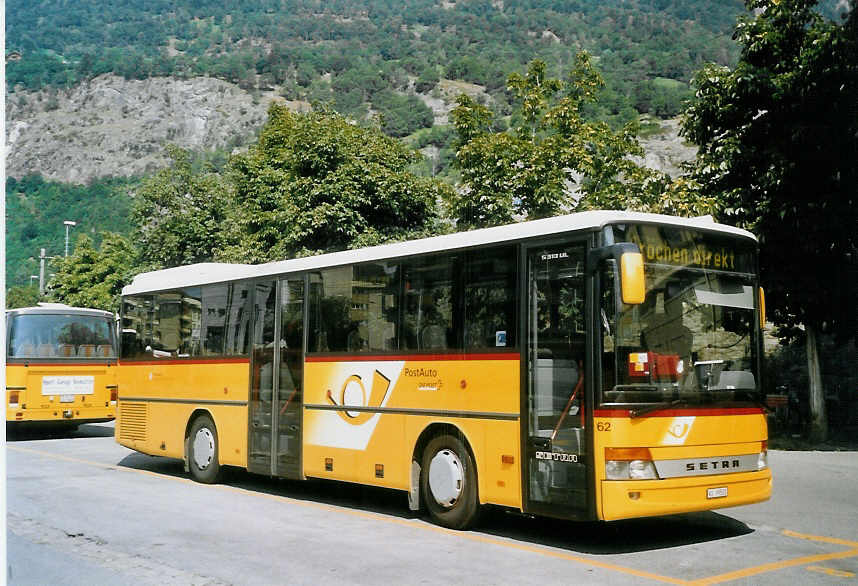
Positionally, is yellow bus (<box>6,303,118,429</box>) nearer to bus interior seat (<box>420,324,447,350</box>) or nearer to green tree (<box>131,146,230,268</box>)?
green tree (<box>131,146,230,268</box>)

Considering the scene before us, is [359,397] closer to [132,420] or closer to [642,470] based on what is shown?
[642,470]

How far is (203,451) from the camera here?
13422 millimetres

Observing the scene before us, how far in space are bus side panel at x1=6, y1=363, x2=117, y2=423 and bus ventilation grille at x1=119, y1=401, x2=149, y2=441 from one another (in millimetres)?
4422

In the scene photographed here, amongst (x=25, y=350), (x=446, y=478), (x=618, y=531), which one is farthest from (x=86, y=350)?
(x=618, y=531)

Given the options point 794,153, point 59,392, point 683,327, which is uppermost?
point 794,153

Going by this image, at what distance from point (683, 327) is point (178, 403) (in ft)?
27.6

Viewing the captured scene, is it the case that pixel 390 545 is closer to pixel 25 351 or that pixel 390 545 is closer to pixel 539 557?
pixel 539 557

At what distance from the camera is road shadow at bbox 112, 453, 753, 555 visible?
8578 millimetres

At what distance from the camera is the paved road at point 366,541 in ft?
23.4

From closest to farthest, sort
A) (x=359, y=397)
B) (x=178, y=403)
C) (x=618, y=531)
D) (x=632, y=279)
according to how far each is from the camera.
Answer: (x=632, y=279) → (x=618, y=531) → (x=359, y=397) → (x=178, y=403)

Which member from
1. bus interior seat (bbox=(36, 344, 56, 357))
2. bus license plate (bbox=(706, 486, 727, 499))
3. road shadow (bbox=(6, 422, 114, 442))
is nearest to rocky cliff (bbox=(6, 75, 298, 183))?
bus interior seat (bbox=(36, 344, 56, 357))

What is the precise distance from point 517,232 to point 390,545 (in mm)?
3084

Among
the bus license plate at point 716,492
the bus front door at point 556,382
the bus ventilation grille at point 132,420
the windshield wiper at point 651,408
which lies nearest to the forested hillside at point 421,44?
the bus ventilation grille at point 132,420

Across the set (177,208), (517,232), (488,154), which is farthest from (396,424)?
(177,208)
